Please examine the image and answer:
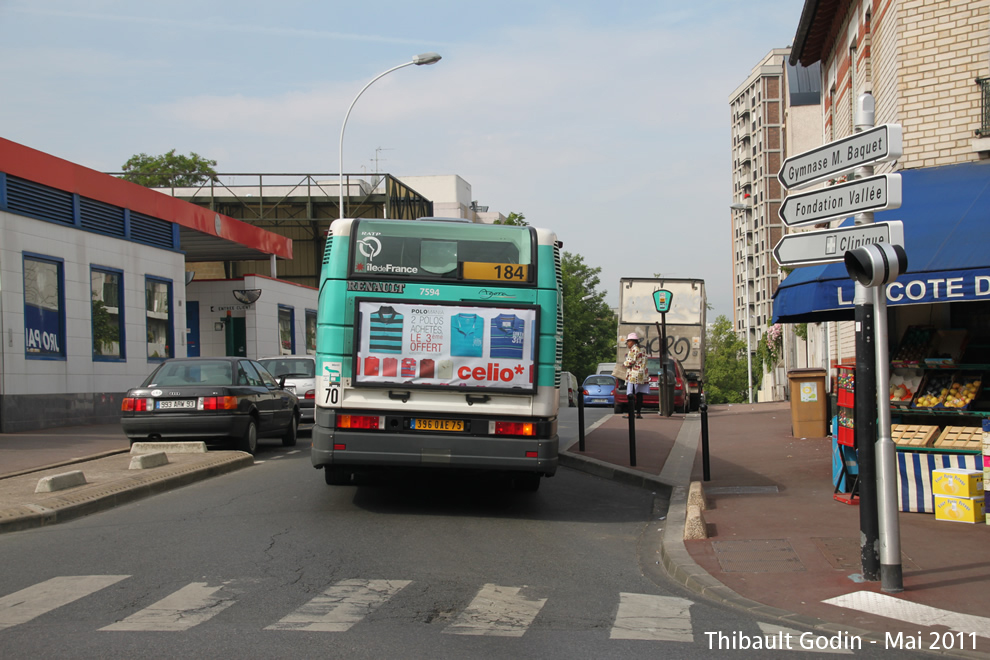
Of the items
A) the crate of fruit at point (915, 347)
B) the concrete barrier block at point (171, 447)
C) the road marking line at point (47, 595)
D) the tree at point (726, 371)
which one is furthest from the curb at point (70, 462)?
the tree at point (726, 371)

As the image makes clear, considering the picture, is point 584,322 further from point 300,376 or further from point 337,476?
point 337,476

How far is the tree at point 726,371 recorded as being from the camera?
104 meters

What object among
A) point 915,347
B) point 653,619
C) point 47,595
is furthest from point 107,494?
point 915,347

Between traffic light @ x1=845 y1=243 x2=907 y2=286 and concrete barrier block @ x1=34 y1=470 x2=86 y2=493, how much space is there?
27.0 ft

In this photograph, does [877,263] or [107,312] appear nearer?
[877,263]

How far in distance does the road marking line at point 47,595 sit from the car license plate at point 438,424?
3.18m

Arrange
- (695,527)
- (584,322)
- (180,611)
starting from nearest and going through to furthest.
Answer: (180,611) < (695,527) < (584,322)

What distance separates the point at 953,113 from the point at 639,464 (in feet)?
19.9

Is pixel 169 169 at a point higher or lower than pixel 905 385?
higher

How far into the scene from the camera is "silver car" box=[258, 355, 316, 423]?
Answer: 19609mm

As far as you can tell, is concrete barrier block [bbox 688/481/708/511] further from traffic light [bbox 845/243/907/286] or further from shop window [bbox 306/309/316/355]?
shop window [bbox 306/309/316/355]

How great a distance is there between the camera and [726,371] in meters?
104

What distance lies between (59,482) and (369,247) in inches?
168

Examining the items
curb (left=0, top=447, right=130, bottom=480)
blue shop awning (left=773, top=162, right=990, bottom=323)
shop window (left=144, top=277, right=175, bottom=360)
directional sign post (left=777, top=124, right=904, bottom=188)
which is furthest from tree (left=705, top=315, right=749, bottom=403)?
Answer: directional sign post (left=777, top=124, right=904, bottom=188)
